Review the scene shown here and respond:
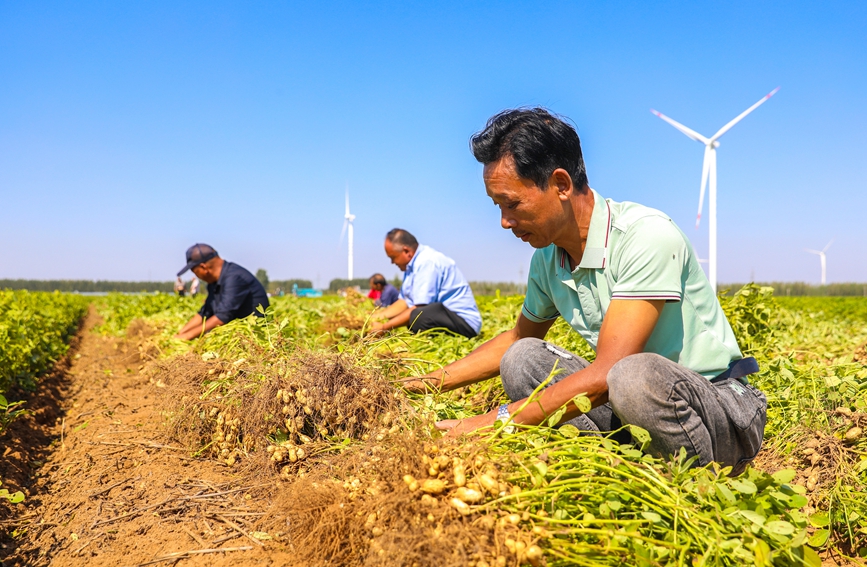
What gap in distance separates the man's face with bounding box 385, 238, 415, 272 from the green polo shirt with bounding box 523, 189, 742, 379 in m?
4.11

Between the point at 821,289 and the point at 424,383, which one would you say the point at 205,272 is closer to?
the point at 424,383

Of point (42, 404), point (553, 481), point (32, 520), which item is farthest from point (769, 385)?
point (42, 404)

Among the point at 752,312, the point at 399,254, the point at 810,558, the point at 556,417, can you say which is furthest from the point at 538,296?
the point at 399,254

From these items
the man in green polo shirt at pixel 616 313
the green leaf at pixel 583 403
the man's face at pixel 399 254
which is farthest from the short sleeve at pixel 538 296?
the man's face at pixel 399 254

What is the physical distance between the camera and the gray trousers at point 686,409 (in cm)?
198

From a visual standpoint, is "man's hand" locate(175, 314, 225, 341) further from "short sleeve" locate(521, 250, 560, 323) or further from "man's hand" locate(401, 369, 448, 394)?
"short sleeve" locate(521, 250, 560, 323)

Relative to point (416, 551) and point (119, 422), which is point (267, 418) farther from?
point (119, 422)

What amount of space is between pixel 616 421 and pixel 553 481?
3.35 feet

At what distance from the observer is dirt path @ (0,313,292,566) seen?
213cm

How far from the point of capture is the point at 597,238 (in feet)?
7.59

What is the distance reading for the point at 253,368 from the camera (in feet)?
9.87

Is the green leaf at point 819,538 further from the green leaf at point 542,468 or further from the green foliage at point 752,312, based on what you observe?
the green foliage at point 752,312

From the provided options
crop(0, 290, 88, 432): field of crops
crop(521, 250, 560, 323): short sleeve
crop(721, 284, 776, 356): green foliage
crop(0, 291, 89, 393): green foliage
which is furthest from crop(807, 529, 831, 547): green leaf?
crop(0, 291, 89, 393): green foliage

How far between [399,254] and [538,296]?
155 inches
